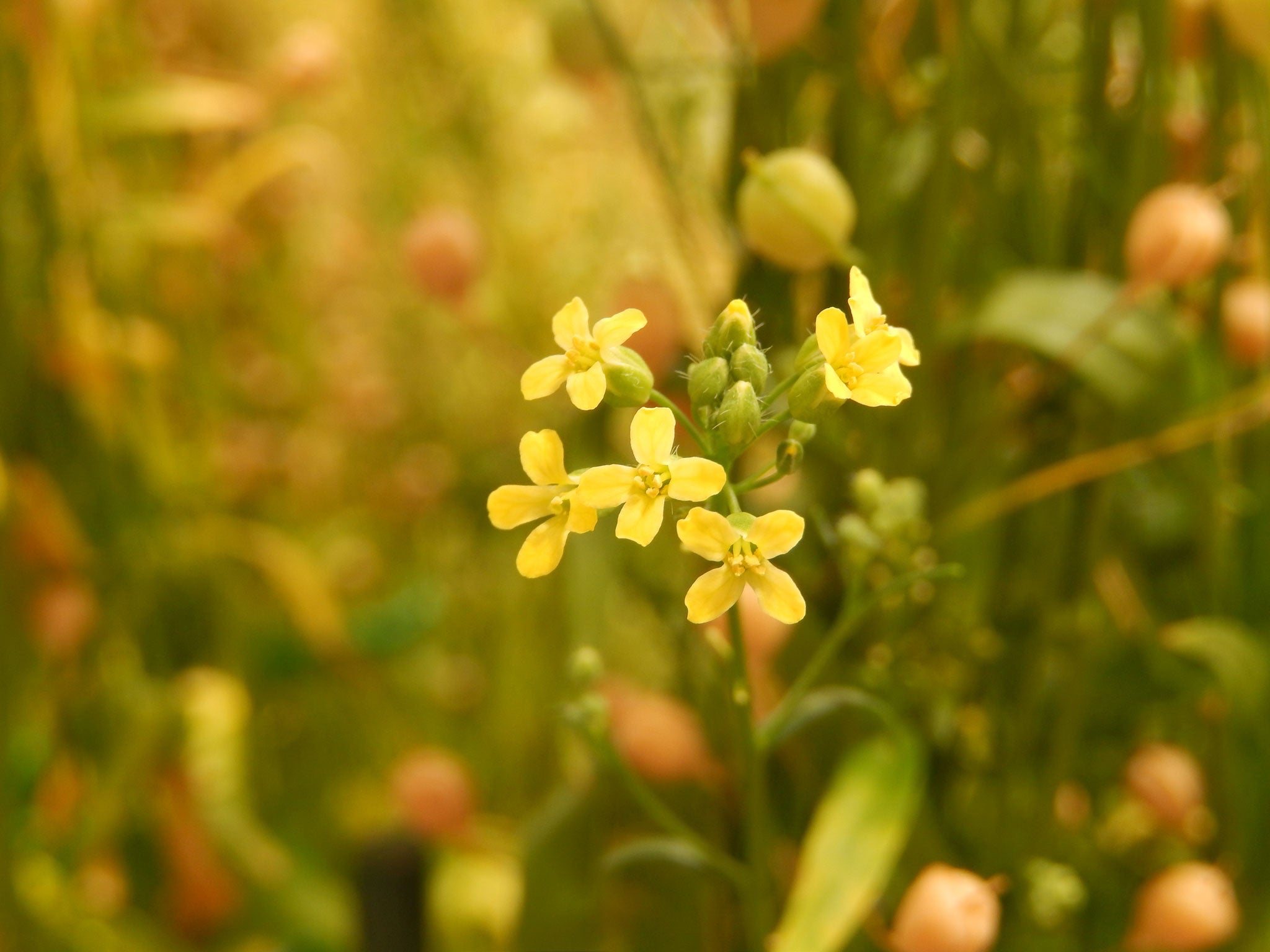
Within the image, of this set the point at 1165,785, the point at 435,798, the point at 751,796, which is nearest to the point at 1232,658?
the point at 1165,785

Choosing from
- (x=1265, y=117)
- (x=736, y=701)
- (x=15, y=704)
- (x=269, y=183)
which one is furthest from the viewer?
(x=269, y=183)

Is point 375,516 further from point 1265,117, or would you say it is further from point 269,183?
point 1265,117

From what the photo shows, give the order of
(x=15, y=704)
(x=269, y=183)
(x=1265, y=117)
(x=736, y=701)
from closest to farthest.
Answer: (x=736, y=701), (x=1265, y=117), (x=15, y=704), (x=269, y=183)

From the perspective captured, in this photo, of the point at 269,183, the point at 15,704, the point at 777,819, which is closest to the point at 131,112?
the point at 269,183

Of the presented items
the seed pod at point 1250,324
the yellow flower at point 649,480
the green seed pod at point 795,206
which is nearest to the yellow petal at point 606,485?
the yellow flower at point 649,480

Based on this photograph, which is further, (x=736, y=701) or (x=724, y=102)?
(x=724, y=102)

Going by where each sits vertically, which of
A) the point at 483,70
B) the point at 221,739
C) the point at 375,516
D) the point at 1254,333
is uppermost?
the point at 483,70

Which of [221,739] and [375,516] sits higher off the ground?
[375,516]
